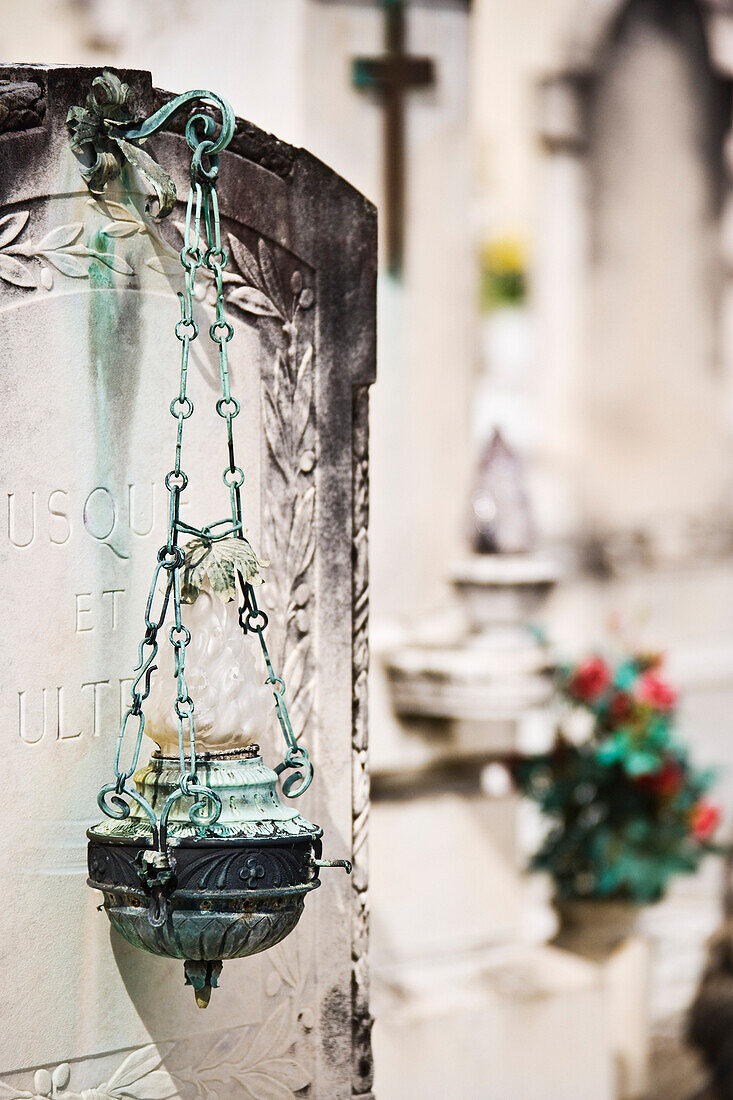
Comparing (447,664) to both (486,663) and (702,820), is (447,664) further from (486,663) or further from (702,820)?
(702,820)

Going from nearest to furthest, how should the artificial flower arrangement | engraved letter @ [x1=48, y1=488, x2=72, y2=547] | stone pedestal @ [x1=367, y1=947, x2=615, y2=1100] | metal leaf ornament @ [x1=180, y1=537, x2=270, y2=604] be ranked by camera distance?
metal leaf ornament @ [x1=180, y1=537, x2=270, y2=604]
engraved letter @ [x1=48, y1=488, x2=72, y2=547]
stone pedestal @ [x1=367, y1=947, x2=615, y2=1100]
the artificial flower arrangement

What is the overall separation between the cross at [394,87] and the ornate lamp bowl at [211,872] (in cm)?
264

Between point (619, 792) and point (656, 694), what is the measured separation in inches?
13.5

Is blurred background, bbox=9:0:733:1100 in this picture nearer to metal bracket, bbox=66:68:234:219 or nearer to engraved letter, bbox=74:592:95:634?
metal bracket, bbox=66:68:234:219

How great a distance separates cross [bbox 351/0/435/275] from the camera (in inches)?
173

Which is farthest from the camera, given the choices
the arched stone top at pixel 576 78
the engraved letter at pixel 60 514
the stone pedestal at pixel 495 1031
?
the arched stone top at pixel 576 78

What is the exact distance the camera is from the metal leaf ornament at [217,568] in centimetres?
219

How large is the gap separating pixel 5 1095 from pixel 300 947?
1.80 feet

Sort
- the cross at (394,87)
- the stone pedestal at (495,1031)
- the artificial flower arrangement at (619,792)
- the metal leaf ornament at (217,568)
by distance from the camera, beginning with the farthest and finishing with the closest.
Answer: the artificial flower arrangement at (619,792) → the cross at (394,87) → the stone pedestal at (495,1031) → the metal leaf ornament at (217,568)

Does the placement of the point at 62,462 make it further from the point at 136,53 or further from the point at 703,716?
the point at 703,716

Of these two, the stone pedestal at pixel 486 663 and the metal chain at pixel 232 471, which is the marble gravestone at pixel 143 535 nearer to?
the metal chain at pixel 232 471

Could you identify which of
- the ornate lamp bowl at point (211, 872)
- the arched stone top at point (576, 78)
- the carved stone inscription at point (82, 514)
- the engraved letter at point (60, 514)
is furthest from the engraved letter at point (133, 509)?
the arched stone top at point (576, 78)

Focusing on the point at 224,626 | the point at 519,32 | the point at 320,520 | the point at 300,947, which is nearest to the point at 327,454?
the point at 320,520

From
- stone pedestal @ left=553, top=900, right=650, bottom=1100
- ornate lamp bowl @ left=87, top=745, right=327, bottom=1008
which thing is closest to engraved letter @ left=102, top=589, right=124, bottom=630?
ornate lamp bowl @ left=87, top=745, right=327, bottom=1008
